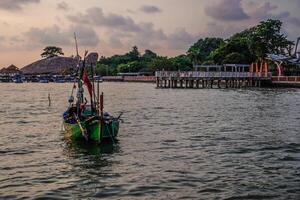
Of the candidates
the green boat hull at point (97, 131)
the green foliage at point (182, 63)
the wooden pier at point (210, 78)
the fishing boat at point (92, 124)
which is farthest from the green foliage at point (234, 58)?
the green boat hull at point (97, 131)

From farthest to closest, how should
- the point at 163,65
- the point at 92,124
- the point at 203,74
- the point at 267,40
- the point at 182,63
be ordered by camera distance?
the point at 163,65 → the point at 182,63 → the point at 267,40 → the point at 203,74 → the point at 92,124

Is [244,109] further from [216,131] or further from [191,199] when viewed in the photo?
[191,199]

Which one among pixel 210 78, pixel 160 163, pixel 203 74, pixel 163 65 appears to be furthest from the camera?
pixel 163 65

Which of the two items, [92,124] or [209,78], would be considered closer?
[92,124]

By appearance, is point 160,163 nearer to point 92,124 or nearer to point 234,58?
point 92,124

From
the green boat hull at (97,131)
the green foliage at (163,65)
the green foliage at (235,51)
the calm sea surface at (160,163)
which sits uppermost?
the green foliage at (235,51)

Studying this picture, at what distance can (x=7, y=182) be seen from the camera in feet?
64.2

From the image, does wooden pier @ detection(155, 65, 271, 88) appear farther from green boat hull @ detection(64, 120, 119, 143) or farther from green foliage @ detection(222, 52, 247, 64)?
green boat hull @ detection(64, 120, 119, 143)

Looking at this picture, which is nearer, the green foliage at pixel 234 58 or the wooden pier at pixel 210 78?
the wooden pier at pixel 210 78

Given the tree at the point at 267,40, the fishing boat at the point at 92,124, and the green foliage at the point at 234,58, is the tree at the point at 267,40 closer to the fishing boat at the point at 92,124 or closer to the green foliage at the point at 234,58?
the green foliage at the point at 234,58

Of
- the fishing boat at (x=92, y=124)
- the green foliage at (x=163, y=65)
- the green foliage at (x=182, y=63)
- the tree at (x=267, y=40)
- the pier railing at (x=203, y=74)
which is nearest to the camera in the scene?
the fishing boat at (x=92, y=124)

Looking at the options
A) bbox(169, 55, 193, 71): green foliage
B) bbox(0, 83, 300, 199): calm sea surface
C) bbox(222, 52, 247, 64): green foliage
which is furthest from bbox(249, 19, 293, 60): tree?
bbox(0, 83, 300, 199): calm sea surface

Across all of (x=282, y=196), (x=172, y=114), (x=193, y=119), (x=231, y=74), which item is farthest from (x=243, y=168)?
(x=231, y=74)

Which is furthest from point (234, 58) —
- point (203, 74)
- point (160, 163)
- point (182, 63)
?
point (160, 163)
